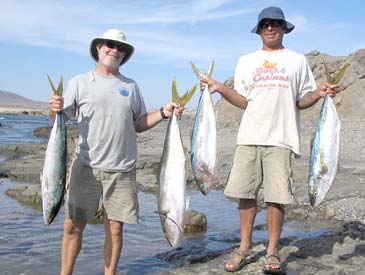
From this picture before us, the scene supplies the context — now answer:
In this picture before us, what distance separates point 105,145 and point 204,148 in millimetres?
825

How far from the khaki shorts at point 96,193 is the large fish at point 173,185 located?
11.3 inches

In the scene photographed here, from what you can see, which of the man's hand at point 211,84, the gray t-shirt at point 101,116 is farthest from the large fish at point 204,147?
the gray t-shirt at point 101,116

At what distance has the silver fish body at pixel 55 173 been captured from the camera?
12.7ft

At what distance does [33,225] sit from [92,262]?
2230mm

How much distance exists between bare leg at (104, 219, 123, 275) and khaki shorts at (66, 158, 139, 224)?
0.07 metres

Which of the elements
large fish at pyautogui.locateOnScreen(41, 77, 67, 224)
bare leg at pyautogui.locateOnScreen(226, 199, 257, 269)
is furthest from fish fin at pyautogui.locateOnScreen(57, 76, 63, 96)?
bare leg at pyautogui.locateOnScreen(226, 199, 257, 269)

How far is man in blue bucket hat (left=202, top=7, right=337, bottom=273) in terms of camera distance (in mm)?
4410

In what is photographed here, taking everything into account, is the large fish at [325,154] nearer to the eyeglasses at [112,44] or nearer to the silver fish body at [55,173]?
the eyeglasses at [112,44]

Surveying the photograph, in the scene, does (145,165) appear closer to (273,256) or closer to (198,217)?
(198,217)

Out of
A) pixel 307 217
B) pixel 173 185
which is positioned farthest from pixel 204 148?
pixel 307 217

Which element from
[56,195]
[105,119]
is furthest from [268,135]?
[56,195]

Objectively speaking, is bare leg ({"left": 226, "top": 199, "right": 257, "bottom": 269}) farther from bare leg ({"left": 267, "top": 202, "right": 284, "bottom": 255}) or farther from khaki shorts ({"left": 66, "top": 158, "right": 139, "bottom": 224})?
khaki shorts ({"left": 66, "top": 158, "right": 139, "bottom": 224})

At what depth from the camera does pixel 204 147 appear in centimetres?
414

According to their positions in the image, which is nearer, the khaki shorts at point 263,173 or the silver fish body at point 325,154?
the silver fish body at point 325,154
